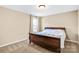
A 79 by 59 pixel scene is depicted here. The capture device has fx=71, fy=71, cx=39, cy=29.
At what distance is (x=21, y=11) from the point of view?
171 cm

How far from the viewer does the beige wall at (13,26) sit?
1712 mm

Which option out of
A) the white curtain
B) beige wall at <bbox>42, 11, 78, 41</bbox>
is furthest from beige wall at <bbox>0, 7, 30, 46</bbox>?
beige wall at <bbox>42, 11, 78, 41</bbox>

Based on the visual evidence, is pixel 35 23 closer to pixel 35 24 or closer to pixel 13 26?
pixel 35 24

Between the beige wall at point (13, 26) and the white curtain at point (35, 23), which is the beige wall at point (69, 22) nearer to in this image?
the white curtain at point (35, 23)

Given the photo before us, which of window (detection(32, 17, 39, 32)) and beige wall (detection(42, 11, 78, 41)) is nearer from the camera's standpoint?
beige wall (detection(42, 11, 78, 41))

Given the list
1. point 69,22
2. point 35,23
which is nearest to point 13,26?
point 35,23

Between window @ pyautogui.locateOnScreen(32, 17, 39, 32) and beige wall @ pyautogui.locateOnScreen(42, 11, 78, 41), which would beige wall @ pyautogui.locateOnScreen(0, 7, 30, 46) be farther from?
beige wall @ pyautogui.locateOnScreen(42, 11, 78, 41)

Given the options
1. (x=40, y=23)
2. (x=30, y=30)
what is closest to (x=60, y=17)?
(x=40, y=23)

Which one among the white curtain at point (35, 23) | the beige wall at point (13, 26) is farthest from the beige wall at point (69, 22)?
the beige wall at point (13, 26)

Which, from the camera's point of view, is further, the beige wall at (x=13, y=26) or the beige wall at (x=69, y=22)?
the beige wall at (x=13, y=26)

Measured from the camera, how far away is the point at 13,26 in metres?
1.80

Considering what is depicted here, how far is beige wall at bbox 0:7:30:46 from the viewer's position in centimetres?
171

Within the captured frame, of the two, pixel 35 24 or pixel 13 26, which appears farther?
pixel 13 26

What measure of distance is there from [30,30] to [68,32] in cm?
88
